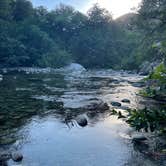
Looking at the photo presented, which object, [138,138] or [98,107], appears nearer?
[138,138]

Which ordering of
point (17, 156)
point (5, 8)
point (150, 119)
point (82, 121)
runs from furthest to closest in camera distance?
point (5, 8), point (82, 121), point (17, 156), point (150, 119)

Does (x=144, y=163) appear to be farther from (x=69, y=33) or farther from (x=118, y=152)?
(x=69, y=33)

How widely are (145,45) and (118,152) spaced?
43.6 feet

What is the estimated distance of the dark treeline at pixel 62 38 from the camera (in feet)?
126

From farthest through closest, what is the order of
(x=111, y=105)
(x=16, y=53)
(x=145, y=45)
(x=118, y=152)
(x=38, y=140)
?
(x=16, y=53) → (x=145, y=45) → (x=111, y=105) → (x=38, y=140) → (x=118, y=152)

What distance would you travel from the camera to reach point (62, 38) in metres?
50.3

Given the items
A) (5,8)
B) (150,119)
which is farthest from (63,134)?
(5,8)

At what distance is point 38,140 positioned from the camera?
732 centimetres

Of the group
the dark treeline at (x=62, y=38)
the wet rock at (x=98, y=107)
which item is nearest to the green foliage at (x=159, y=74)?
the wet rock at (x=98, y=107)

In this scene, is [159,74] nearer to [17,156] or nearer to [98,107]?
[17,156]

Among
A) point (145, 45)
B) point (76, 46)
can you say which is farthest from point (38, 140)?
point (76, 46)

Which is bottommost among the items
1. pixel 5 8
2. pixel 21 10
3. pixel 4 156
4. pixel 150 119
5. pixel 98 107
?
pixel 98 107

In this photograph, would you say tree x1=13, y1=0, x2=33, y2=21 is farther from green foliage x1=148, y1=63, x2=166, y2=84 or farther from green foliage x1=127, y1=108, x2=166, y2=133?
green foliage x1=127, y1=108, x2=166, y2=133

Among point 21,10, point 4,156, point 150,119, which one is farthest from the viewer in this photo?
point 21,10
